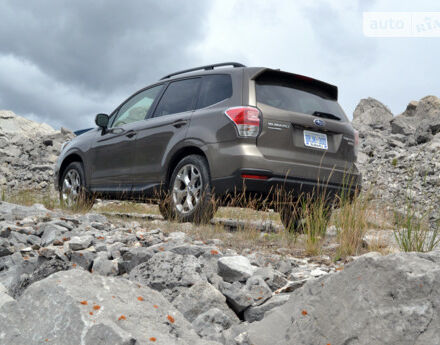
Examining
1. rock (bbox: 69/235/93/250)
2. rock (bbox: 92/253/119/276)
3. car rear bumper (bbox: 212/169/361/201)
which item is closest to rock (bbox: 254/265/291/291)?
rock (bbox: 92/253/119/276)

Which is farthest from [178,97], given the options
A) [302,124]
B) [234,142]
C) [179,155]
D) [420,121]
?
[420,121]

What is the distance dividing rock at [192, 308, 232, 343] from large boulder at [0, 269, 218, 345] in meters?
0.14

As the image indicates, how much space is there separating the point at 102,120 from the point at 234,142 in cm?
311

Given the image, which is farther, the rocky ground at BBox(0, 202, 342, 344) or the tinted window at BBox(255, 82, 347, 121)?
the tinted window at BBox(255, 82, 347, 121)

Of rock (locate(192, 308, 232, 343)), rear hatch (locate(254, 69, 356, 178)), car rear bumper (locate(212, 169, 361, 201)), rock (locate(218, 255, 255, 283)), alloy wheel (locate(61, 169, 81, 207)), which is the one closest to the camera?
rock (locate(192, 308, 232, 343))

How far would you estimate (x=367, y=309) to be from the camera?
218 centimetres

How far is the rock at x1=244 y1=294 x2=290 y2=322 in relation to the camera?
2752 mm

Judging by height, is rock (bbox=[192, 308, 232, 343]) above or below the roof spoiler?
below

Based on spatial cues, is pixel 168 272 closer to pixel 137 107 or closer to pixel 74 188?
pixel 137 107

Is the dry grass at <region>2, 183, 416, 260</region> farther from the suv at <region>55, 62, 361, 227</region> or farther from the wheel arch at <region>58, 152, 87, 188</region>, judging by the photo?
the wheel arch at <region>58, 152, 87, 188</region>

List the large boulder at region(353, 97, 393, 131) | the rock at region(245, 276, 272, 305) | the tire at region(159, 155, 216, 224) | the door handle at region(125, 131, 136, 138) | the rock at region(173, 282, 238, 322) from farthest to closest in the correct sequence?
the large boulder at region(353, 97, 393, 131)
the door handle at region(125, 131, 136, 138)
the tire at region(159, 155, 216, 224)
the rock at region(245, 276, 272, 305)
the rock at region(173, 282, 238, 322)

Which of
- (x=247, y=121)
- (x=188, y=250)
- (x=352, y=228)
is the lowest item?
(x=188, y=250)

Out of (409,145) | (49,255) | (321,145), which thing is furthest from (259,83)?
(409,145)

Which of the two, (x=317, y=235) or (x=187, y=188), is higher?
(x=187, y=188)
